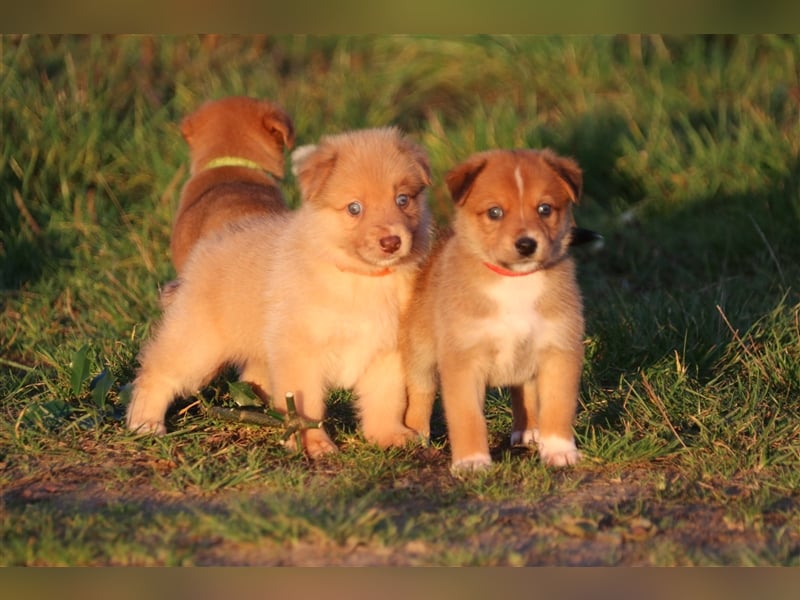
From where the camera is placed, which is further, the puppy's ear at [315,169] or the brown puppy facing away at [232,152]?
the brown puppy facing away at [232,152]

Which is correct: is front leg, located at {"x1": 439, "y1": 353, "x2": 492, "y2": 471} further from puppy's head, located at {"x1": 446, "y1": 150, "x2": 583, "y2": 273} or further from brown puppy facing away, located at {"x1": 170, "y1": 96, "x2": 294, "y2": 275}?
brown puppy facing away, located at {"x1": 170, "y1": 96, "x2": 294, "y2": 275}

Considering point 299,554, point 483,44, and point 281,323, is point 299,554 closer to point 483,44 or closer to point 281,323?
point 281,323

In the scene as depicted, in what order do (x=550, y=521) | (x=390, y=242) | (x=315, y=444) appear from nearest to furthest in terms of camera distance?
(x=550, y=521) → (x=390, y=242) → (x=315, y=444)

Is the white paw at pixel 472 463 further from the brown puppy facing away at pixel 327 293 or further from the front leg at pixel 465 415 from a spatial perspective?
the brown puppy facing away at pixel 327 293

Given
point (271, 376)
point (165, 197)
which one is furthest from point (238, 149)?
point (271, 376)

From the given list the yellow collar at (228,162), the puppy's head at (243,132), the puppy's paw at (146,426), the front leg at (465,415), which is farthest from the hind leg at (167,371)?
the puppy's head at (243,132)

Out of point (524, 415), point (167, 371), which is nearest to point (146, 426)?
point (167, 371)

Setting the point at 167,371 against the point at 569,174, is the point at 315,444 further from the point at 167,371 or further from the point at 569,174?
the point at 569,174
